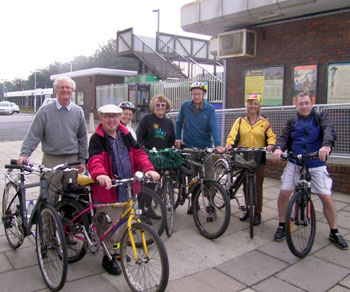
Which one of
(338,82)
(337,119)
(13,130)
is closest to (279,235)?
(337,119)

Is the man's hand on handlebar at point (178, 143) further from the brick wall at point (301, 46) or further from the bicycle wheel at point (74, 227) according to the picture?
the brick wall at point (301, 46)

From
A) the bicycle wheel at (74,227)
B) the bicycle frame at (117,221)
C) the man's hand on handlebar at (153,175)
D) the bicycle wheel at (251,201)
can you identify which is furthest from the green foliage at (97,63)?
the man's hand on handlebar at (153,175)

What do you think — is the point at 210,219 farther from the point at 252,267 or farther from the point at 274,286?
the point at 274,286

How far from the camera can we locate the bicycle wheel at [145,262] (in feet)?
9.12

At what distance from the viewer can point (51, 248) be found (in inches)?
125

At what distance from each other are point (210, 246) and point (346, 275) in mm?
1447

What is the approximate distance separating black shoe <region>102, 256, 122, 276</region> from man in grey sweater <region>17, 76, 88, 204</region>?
867mm

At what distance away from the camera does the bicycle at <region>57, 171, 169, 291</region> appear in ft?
9.32

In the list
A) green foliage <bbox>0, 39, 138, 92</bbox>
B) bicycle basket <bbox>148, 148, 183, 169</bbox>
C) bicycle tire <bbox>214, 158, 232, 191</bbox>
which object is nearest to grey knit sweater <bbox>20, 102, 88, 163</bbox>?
bicycle basket <bbox>148, 148, 183, 169</bbox>

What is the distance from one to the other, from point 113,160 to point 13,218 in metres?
1.55

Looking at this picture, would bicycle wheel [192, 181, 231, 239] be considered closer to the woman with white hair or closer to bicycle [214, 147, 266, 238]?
bicycle [214, 147, 266, 238]

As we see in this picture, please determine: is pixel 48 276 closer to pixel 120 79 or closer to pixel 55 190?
pixel 55 190

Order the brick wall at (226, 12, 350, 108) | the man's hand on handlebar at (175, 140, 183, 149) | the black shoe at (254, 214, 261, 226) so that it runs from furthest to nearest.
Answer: the brick wall at (226, 12, 350, 108), the man's hand on handlebar at (175, 140, 183, 149), the black shoe at (254, 214, 261, 226)

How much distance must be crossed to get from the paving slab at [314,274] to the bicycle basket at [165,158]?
5.97 feet
